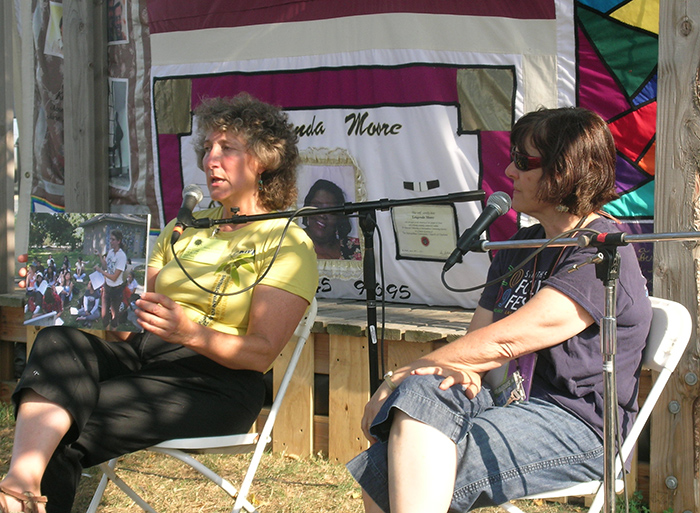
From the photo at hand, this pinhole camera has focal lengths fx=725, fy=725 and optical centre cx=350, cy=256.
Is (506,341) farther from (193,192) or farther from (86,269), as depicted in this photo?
(86,269)

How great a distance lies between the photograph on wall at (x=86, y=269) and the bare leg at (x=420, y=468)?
91 centimetres

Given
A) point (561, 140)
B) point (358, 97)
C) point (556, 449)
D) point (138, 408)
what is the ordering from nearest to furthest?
point (556, 449), point (561, 140), point (138, 408), point (358, 97)

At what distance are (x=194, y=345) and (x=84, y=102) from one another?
A: 116 inches

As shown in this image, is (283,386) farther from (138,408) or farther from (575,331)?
(575,331)

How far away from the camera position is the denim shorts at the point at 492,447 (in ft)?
6.01

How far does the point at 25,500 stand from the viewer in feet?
6.35

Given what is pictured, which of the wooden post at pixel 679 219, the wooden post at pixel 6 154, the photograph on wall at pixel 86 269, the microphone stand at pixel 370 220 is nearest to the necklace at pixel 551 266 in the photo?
the microphone stand at pixel 370 220

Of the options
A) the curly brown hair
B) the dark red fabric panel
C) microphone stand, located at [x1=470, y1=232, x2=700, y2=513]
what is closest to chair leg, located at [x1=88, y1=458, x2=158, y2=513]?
the curly brown hair

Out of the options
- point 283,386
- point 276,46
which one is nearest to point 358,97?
point 276,46

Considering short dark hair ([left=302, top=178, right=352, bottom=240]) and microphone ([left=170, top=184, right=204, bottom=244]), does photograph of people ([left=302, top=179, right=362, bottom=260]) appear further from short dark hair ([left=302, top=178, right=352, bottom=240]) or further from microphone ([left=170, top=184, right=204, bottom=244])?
microphone ([left=170, top=184, right=204, bottom=244])

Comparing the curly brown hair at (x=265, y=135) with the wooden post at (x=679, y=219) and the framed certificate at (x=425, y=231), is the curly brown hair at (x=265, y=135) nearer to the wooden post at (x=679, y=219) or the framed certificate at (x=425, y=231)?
the framed certificate at (x=425, y=231)

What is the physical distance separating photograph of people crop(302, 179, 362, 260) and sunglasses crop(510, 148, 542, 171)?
6.70 feet

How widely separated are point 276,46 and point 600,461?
3.12m

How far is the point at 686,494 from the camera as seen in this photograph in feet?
9.30
